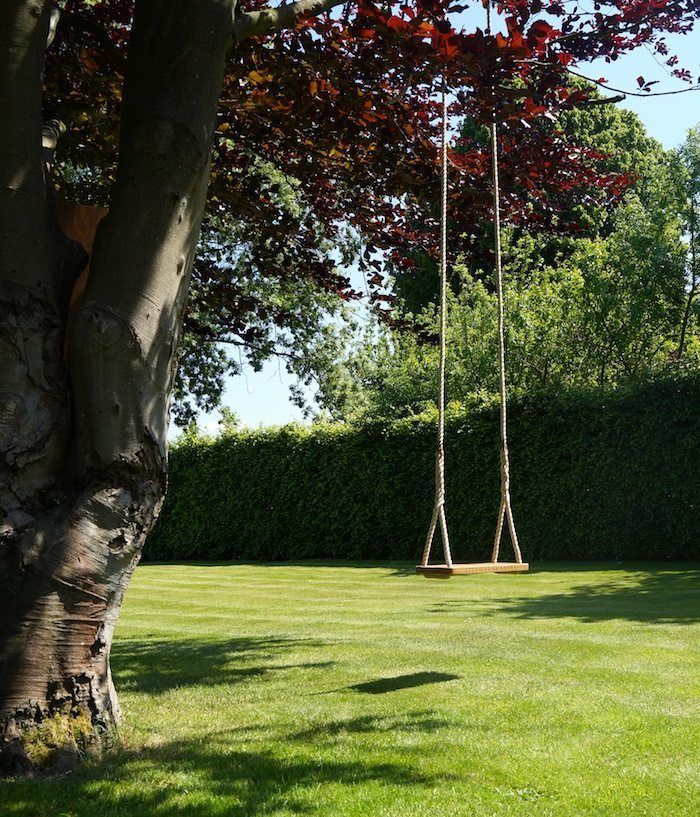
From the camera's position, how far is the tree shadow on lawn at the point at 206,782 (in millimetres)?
3588

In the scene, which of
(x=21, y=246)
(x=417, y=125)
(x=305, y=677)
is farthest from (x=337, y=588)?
(x=21, y=246)

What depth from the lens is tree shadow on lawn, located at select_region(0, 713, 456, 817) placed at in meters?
3.59

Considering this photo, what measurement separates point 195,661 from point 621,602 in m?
5.59

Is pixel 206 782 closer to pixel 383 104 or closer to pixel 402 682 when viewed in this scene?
pixel 402 682

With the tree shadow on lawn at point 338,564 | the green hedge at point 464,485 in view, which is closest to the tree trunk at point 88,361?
the tree shadow on lawn at point 338,564

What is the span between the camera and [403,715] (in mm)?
5121

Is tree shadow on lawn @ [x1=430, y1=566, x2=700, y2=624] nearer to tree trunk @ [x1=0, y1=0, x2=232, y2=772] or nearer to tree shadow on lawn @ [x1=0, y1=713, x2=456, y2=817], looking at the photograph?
tree shadow on lawn @ [x1=0, y1=713, x2=456, y2=817]

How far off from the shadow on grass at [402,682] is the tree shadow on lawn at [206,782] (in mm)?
1387

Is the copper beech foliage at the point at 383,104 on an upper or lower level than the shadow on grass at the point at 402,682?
upper

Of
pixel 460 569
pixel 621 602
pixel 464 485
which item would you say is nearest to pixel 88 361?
pixel 460 569

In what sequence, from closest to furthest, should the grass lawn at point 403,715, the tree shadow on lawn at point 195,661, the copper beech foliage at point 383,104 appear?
the grass lawn at point 403,715 < the copper beech foliage at point 383,104 < the tree shadow on lawn at point 195,661

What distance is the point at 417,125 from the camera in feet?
24.4

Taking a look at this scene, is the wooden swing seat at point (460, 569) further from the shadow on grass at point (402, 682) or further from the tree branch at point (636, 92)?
the tree branch at point (636, 92)

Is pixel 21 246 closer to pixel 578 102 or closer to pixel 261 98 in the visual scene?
pixel 261 98
